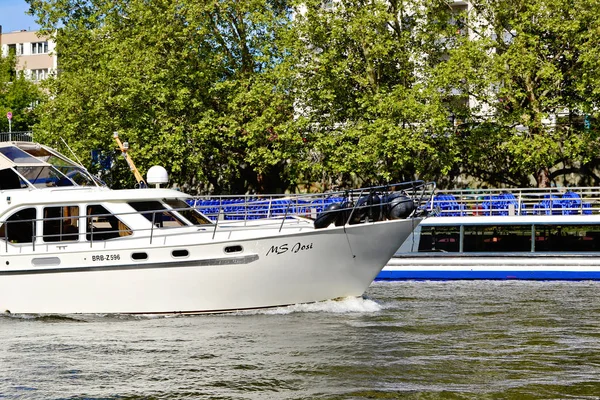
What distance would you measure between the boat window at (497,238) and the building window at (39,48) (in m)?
67.2

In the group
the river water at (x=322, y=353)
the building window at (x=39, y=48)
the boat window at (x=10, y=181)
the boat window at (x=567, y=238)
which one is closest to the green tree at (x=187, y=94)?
the boat window at (x=567, y=238)

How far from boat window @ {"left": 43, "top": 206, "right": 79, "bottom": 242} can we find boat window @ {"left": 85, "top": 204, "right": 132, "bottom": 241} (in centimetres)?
31

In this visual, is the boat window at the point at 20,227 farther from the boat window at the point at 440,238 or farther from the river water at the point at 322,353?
the boat window at the point at 440,238

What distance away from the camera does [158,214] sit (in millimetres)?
20984

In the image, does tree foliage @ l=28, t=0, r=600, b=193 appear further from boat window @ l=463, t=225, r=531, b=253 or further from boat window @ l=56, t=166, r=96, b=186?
boat window @ l=56, t=166, r=96, b=186

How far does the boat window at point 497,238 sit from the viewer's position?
1096 inches

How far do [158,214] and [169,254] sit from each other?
1487 millimetres

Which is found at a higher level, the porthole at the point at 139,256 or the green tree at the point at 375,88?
the green tree at the point at 375,88

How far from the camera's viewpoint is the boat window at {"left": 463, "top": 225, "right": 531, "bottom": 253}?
27.8 metres

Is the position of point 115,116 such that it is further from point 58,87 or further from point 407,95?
point 407,95

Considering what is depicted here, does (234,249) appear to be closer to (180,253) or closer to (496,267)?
(180,253)

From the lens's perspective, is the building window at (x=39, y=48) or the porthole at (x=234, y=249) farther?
the building window at (x=39, y=48)

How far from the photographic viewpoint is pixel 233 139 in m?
44.3

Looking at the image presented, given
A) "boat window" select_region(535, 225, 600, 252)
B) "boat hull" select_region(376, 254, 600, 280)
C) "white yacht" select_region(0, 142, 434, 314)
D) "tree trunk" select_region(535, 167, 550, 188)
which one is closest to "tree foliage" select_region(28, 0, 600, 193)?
"tree trunk" select_region(535, 167, 550, 188)
